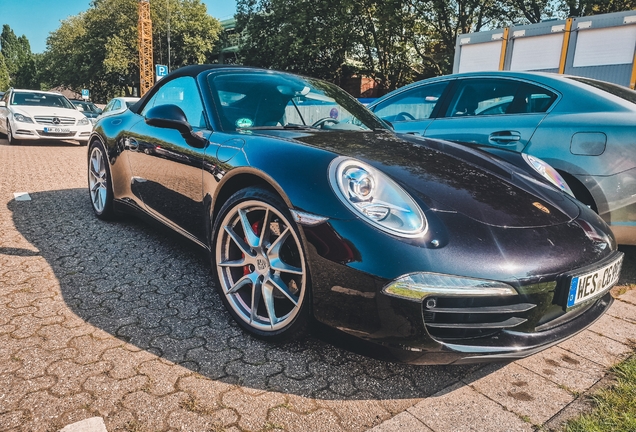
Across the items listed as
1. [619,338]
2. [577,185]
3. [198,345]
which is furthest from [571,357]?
[198,345]

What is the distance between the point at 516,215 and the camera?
1.95 meters

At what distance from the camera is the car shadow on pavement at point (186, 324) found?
1898mm

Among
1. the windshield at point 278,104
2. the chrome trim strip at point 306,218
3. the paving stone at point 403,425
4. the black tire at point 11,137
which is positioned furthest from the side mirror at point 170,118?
the black tire at point 11,137

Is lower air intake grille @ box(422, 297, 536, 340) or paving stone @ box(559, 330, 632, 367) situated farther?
paving stone @ box(559, 330, 632, 367)

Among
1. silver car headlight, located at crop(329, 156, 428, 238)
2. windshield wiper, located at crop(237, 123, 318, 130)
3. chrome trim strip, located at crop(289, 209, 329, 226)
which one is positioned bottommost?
chrome trim strip, located at crop(289, 209, 329, 226)

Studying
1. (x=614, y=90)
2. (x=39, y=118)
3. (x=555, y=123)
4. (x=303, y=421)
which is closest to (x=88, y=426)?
(x=303, y=421)

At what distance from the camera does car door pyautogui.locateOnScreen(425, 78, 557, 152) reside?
3.30m

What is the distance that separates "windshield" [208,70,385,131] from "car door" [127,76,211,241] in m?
0.17

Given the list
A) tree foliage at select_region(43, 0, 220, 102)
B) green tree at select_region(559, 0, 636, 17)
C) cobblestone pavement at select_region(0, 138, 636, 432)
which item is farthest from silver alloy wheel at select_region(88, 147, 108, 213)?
tree foliage at select_region(43, 0, 220, 102)

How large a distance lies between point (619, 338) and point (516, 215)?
1039 millimetres

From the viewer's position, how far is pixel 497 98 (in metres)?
3.62

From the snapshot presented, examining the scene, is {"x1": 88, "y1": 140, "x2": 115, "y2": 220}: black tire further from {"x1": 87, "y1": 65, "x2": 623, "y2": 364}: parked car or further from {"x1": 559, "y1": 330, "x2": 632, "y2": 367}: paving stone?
{"x1": 559, "y1": 330, "x2": 632, "y2": 367}: paving stone

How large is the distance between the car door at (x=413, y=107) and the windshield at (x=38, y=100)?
10.2 metres

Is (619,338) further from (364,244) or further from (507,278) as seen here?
(364,244)
